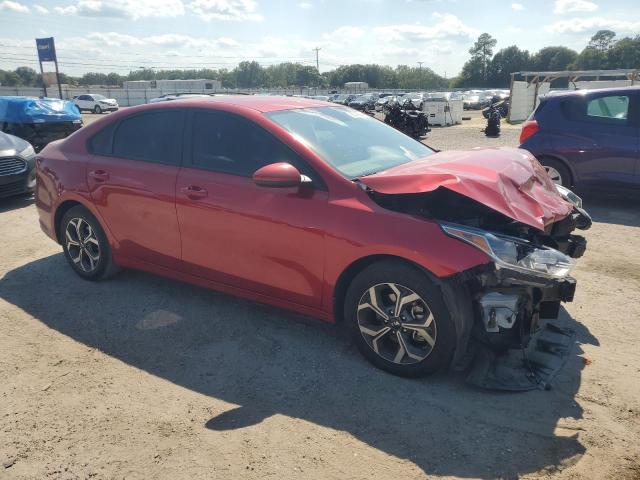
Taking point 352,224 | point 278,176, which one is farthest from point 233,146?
point 352,224

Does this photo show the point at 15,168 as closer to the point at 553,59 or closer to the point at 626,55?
the point at 626,55

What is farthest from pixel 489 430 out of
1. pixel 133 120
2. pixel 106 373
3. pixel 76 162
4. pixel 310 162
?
pixel 76 162

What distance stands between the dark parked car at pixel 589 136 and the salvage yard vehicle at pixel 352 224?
147 inches

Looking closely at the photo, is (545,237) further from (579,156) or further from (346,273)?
(579,156)

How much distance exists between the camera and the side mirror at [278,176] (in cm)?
320

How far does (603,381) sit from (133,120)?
402 cm

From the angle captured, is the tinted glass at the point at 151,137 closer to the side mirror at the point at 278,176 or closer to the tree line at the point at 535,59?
the side mirror at the point at 278,176

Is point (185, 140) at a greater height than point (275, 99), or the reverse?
point (275, 99)

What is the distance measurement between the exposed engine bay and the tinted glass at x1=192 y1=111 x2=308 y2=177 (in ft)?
2.67

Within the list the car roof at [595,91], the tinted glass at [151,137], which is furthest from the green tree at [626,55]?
the tinted glass at [151,137]

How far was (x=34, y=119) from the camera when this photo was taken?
40.4ft

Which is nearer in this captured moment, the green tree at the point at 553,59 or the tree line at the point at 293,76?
the green tree at the point at 553,59

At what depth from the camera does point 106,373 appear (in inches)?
133

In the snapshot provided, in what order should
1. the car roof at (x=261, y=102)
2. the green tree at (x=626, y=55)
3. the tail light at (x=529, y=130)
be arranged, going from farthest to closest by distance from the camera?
the green tree at (x=626, y=55) < the tail light at (x=529, y=130) < the car roof at (x=261, y=102)
